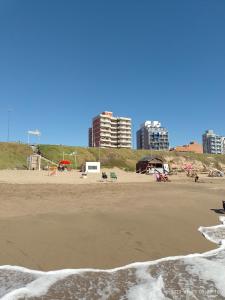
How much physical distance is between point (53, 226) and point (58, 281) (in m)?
4.10

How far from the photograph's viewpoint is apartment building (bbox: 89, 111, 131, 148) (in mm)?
178000

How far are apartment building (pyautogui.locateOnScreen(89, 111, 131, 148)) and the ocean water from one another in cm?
16980

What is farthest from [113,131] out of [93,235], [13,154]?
[93,235]

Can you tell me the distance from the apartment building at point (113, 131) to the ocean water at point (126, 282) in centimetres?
16980

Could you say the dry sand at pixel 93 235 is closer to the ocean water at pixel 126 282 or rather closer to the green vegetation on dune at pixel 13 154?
the ocean water at pixel 126 282

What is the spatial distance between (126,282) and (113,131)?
17735 centimetres

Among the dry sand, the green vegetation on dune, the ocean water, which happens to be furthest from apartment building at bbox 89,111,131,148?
the ocean water

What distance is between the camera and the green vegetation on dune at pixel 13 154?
7785 centimetres

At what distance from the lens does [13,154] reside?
283 ft

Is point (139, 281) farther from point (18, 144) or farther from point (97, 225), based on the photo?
point (18, 144)

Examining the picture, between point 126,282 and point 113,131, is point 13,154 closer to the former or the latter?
point 126,282

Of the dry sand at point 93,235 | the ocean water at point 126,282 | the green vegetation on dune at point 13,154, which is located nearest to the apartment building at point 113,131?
the green vegetation on dune at point 13,154

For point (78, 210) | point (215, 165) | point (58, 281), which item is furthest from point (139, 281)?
point (215, 165)

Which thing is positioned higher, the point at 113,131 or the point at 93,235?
the point at 113,131
